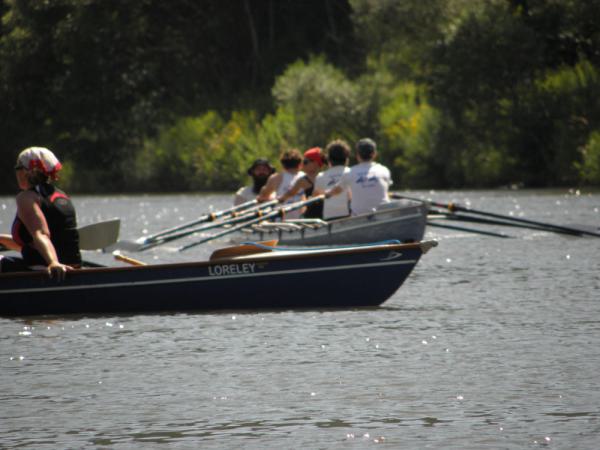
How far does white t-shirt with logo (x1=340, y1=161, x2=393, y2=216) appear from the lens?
1889cm

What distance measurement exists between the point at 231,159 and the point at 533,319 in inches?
1729

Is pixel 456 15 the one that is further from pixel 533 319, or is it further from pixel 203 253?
pixel 533 319

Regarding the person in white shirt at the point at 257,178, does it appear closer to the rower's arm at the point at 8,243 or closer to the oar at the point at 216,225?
the oar at the point at 216,225

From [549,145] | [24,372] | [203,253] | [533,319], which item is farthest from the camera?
[549,145]

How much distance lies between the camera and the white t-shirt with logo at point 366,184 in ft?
62.0

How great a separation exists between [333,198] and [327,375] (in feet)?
28.1

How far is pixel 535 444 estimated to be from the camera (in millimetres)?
8805

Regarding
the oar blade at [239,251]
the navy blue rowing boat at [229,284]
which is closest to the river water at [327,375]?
the navy blue rowing boat at [229,284]

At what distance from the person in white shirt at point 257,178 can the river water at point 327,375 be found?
20.4 feet

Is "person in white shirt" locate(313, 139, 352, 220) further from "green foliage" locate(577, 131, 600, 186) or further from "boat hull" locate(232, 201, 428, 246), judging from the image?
"green foliage" locate(577, 131, 600, 186)

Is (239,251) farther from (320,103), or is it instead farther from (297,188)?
(320,103)

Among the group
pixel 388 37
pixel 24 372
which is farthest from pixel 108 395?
pixel 388 37

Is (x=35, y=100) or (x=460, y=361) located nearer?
(x=460, y=361)

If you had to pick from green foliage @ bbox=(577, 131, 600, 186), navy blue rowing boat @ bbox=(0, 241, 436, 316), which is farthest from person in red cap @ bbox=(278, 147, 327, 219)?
green foliage @ bbox=(577, 131, 600, 186)
